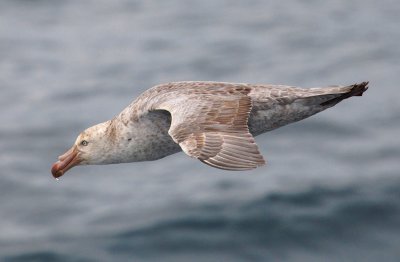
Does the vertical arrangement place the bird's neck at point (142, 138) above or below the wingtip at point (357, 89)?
below

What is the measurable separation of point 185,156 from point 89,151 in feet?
27.9

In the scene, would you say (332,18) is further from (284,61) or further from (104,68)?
(104,68)

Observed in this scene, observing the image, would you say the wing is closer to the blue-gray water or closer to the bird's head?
the bird's head

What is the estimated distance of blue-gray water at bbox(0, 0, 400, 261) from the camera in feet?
61.4

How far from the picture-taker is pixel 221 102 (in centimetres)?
1338

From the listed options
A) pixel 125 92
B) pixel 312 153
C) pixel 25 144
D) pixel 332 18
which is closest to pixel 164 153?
pixel 312 153

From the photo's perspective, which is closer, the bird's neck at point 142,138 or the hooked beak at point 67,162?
the bird's neck at point 142,138

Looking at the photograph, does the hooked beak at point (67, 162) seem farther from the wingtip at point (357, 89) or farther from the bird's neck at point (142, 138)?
the wingtip at point (357, 89)

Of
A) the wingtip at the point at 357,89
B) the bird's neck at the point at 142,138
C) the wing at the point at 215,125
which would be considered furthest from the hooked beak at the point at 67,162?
the wingtip at the point at 357,89

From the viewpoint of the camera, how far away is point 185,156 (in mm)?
23266

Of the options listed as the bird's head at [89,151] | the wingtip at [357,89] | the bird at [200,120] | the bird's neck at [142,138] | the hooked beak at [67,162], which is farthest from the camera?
the hooked beak at [67,162]

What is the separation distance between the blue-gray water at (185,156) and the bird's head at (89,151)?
3808mm

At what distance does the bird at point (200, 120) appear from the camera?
12570 millimetres

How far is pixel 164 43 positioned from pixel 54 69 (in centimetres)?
278
